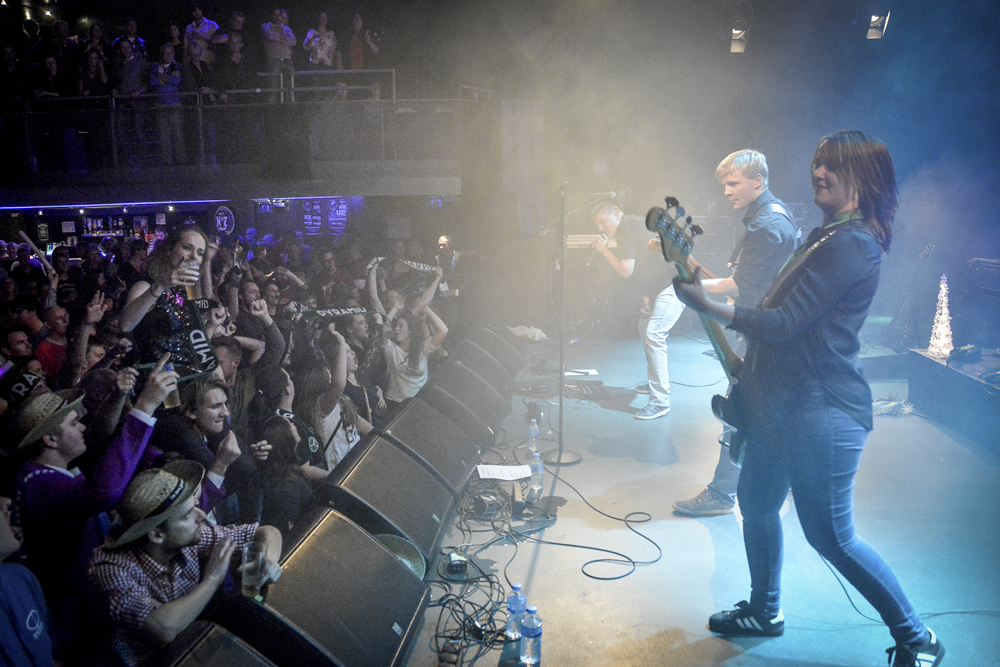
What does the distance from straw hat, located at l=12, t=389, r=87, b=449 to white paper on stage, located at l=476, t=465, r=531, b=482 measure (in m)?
Answer: 1.95

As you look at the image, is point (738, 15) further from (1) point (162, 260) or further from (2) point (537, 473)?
(1) point (162, 260)

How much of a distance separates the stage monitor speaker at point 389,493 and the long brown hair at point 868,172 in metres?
1.99

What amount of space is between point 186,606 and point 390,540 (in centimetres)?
91

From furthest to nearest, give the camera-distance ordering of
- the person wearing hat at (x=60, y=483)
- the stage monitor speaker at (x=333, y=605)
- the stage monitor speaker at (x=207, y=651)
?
the person wearing hat at (x=60, y=483), the stage monitor speaker at (x=333, y=605), the stage monitor speaker at (x=207, y=651)

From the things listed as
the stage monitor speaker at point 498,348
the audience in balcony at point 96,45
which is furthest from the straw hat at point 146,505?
the audience in balcony at point 96,45

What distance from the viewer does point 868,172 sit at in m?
1.88

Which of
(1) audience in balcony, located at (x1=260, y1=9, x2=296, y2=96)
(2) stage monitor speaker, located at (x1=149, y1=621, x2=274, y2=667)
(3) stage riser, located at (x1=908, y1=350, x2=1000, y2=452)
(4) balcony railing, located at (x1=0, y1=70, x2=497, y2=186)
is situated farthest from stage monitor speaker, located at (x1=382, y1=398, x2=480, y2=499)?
(1) audience in balcony, located at (x1=260, y1=9, x2=296, y2=96)

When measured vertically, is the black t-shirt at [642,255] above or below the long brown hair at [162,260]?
below

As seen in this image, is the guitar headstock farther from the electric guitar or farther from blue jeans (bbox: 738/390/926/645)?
blue jeans (bbox: 738/390/926/645)

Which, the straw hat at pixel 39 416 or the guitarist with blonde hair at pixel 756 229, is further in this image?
the guitarist with blonde hair at pixel 756 229

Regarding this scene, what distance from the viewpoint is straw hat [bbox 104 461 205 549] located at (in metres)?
1.82

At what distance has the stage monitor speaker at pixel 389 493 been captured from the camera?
8.05 feet

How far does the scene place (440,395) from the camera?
A: 150 inches

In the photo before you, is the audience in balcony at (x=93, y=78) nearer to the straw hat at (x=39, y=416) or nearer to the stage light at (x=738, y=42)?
the stage light at (x=738, y=42)
